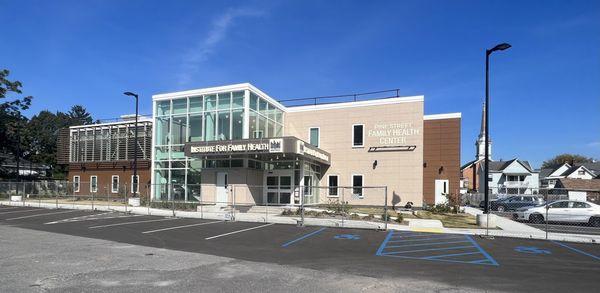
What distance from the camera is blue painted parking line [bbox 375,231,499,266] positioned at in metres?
11.4

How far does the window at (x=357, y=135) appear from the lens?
32.0 metres

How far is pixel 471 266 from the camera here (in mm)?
10195

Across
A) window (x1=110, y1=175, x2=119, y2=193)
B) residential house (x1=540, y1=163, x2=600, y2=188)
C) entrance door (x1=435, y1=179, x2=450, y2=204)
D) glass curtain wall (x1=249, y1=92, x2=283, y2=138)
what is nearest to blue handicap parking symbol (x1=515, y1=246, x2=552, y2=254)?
entrance door (x1=435, y1=179, x2=450, y2=204)

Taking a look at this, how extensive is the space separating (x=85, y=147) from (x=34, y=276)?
124 ft

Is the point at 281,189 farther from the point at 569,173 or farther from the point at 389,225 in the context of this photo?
the point at 569,173

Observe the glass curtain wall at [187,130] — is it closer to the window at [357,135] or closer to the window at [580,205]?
the window at [357,135]

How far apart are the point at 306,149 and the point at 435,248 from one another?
14673 millimetres

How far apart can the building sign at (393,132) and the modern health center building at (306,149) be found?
0.07 metres

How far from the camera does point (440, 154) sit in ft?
106

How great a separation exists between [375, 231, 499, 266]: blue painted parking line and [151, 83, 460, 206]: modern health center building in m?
12.5

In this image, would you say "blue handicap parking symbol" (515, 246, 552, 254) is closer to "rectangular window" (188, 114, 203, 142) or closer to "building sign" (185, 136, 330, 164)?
"building sign" (185, 136, 330, 164)

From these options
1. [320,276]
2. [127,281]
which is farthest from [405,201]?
[127,281]

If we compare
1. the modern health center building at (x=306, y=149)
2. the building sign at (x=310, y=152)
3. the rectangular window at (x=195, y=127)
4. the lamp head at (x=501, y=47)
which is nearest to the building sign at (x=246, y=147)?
the modern health center building at (x=306, y=149)

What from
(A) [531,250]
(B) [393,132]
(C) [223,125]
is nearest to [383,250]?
(A) [531,250]
